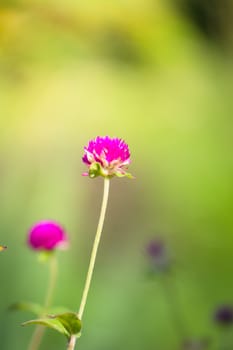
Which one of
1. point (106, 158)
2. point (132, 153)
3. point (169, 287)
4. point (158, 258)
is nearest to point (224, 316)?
point (158, 258)

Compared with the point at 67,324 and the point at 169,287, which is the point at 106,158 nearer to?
the point at 67,324

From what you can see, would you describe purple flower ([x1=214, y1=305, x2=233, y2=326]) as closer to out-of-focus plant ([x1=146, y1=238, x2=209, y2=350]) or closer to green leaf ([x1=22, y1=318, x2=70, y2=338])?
out-of-focus plant ([x1=146, y1=238, x2=209, y2=350])

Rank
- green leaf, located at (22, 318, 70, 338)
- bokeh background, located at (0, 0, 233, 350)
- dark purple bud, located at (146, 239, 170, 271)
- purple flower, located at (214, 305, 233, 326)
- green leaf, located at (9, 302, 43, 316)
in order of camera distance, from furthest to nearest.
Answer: bokeh background, located at (0, 0, 233, 350), dark purple bud, located at (146, 239, 170, 271), purple flower, located at (214, 305, 233, 326), green leaf, located at (9, 302, 43, 316), green leaf, located at (22, 318, 70, 338)

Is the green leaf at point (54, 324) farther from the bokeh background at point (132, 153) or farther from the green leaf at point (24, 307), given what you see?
the bokeh background at point (132, 153)

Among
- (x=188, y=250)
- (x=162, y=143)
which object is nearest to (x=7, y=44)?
(x=162, y=143)

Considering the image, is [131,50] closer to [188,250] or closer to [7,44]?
[7,44]

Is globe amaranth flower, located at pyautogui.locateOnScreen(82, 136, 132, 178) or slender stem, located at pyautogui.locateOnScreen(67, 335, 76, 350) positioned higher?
globe amaranth flower, located at pyautogui.locateOnScreen(82, 136, 132, 178)

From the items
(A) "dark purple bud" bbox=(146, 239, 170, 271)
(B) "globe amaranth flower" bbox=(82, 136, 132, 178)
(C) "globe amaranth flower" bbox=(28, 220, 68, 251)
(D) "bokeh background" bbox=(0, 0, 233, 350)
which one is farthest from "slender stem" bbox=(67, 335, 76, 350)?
(D) "bokeh background" bbox=(0, 0, 233, 350)
